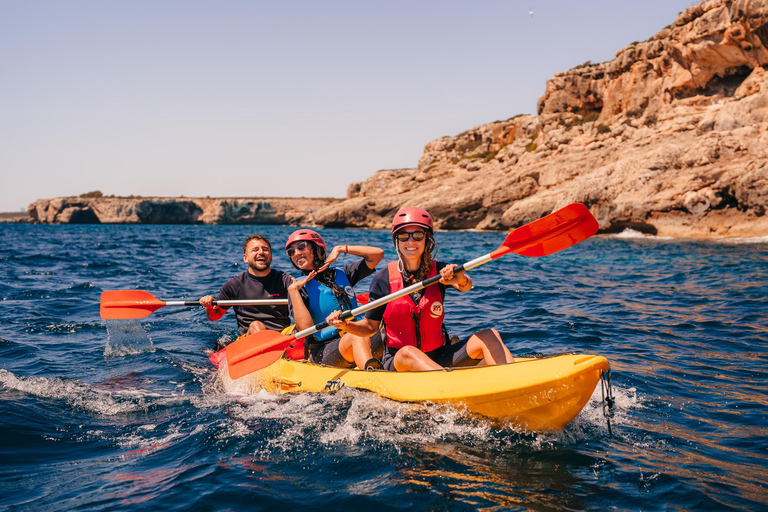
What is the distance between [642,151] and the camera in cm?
3112

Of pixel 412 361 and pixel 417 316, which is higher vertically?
pixel 417 316

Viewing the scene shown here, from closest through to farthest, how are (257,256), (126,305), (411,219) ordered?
(411,219)
(257,256)
(126,305)

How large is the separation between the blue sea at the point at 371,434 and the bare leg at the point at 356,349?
1.20ft

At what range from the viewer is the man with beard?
21.4 ft

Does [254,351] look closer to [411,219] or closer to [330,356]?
[330,356]

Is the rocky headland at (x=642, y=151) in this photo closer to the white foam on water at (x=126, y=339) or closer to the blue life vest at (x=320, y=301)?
the blue life vest at (x=320, y=301)

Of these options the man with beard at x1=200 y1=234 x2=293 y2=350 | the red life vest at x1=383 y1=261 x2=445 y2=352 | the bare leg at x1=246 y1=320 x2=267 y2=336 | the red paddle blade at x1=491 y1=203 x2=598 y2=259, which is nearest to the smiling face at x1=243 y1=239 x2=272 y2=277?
the man with beard at x1=200 y1=234 x2=293 y2=350

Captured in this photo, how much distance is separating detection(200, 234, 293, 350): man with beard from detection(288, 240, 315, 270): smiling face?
1.42 meters

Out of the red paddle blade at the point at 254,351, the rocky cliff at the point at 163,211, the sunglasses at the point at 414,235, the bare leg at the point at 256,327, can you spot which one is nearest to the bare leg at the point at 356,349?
the red paddle blade at the point at 254,351

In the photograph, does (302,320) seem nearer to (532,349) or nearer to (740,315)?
(532,349)

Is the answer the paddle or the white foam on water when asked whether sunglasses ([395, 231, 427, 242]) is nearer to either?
the paddle

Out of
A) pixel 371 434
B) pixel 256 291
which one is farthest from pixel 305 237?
pixel 371 434

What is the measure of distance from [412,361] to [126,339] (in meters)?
5.02

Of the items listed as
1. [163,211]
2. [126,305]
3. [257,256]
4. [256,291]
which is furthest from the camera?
[163,211]
